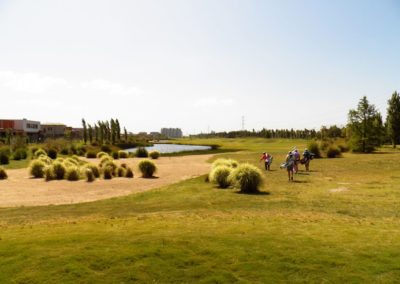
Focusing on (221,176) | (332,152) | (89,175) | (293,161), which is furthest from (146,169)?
(332,152)

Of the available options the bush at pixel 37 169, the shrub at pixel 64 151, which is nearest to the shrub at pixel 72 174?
the bush at pixel 37 169

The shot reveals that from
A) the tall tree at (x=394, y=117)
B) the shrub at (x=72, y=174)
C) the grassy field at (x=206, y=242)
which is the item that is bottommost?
the grassy field at (x=206, y=242)

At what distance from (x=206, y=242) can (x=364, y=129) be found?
56088 millimetres

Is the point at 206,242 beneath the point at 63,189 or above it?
above

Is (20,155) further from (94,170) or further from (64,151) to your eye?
(94,170)

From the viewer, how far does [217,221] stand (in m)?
11.9

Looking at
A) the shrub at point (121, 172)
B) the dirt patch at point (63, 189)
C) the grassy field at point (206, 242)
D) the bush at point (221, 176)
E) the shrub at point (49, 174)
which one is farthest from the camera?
the shrub at point (121, 172)

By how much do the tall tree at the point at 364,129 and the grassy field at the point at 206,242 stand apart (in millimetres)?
44879

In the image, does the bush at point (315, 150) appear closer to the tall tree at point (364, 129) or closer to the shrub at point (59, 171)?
Answer: the tall tree at point (364, 129)

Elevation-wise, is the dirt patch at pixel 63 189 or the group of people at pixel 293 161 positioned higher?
the group of people at pixel 293 161

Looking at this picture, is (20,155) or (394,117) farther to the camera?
(394,117)

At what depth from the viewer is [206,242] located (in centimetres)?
909

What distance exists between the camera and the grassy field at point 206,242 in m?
7.36

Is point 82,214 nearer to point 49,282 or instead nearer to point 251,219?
point 251,219
